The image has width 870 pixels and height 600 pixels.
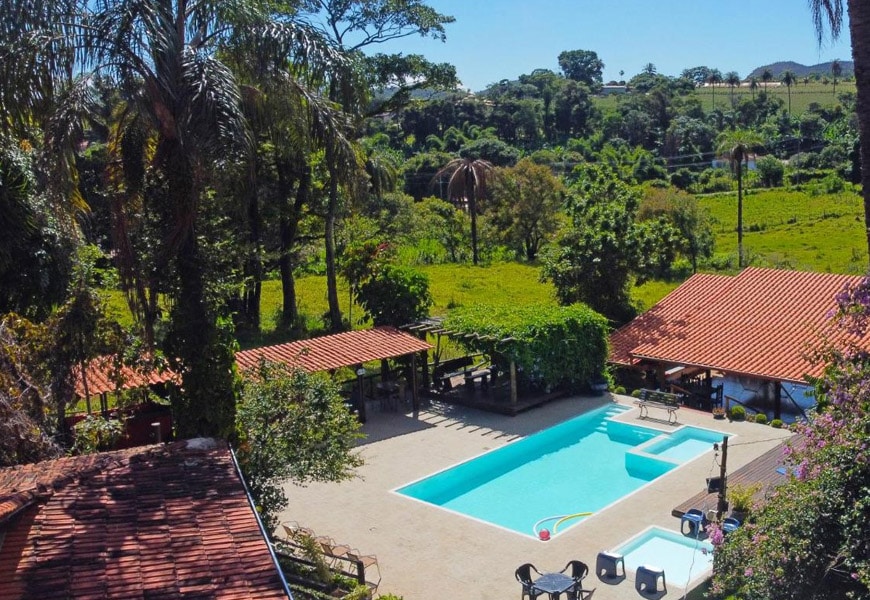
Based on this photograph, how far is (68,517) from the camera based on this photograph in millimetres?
9789

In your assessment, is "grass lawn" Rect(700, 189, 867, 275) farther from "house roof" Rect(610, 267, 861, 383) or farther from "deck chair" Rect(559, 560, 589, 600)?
"deck chair" Rect(559, 560, 589, 600)

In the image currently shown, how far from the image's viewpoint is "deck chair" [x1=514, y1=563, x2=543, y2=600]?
44.0 ft

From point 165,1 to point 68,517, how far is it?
7.46 metres

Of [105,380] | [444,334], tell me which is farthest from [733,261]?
[105,380]

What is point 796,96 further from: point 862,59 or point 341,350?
point 862,59

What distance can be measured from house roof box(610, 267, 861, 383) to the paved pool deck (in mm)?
1952

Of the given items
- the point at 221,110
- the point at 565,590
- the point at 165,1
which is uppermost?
the point at 165,1

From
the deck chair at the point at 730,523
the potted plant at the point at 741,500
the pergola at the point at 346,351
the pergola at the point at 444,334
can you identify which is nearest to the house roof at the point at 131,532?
the deck chair at the point at 730,523

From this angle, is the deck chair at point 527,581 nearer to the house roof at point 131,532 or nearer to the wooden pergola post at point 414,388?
the house roof at point 131,532

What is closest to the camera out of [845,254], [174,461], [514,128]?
[174,461]

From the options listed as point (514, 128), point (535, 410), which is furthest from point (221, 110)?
point (514, 128)

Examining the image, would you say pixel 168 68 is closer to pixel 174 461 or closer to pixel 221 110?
pixel 221 110

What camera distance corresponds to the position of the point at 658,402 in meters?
24.0

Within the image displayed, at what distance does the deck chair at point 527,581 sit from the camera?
13406mm
